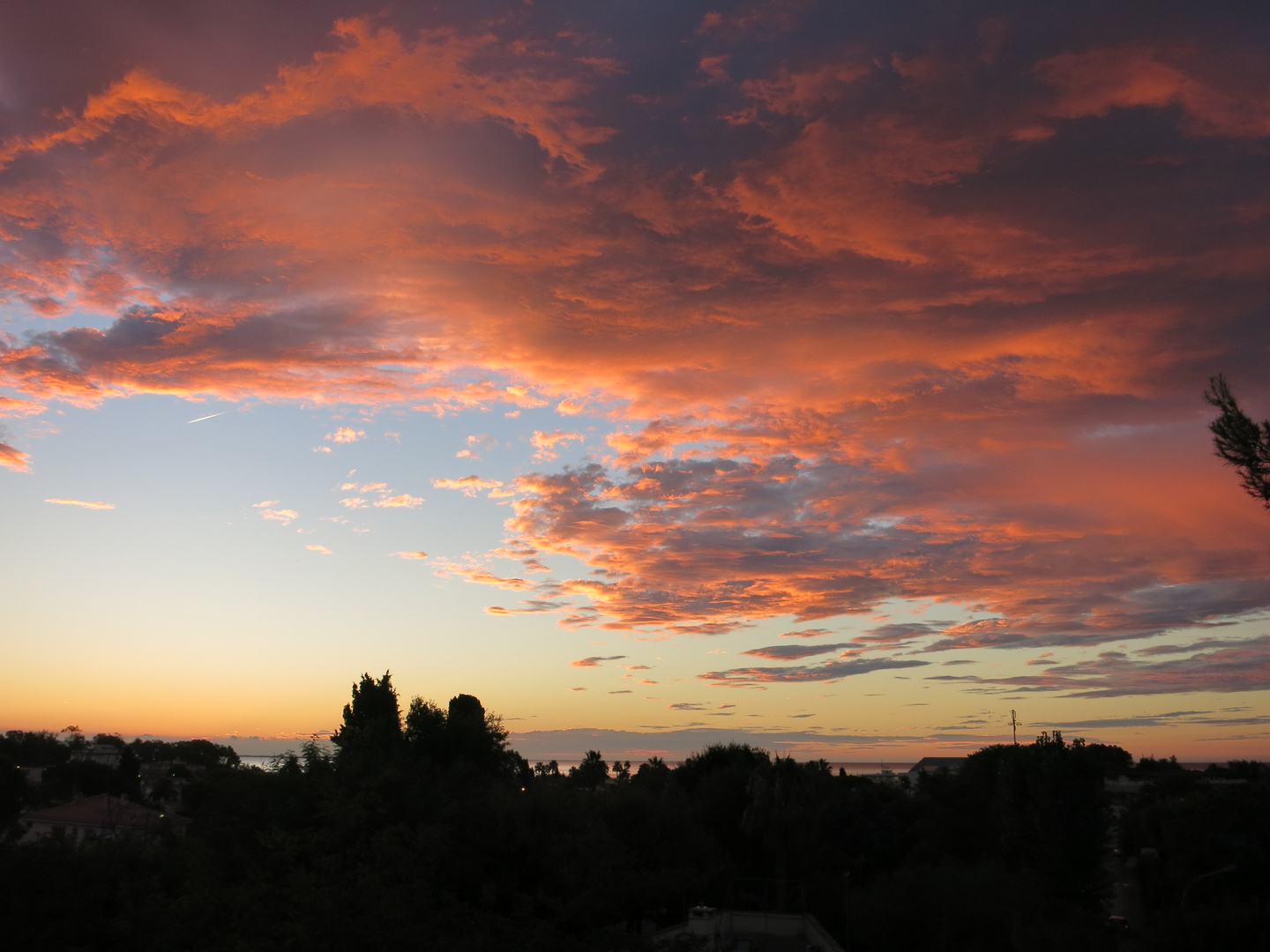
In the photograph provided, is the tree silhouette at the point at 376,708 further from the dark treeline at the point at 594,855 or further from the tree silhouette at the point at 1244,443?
the tree silhouette at the point at 1244,443

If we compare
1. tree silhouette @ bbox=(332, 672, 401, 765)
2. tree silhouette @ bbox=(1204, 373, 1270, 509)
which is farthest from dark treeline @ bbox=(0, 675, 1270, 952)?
tree silhouette @ bbox=(1204, 373, 1270, 509)

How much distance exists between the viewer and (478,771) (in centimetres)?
4916

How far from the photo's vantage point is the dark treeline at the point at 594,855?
53.2 ft

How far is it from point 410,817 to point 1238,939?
27.0 m

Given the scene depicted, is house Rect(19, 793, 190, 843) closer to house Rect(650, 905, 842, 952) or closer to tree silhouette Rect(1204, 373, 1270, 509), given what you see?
house Rect(650, 905, 842, 952)

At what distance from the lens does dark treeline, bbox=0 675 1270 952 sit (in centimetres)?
1622

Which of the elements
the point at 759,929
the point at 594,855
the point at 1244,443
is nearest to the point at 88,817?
the point at 759,929

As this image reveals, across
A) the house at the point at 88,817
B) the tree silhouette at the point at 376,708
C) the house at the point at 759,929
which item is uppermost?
the tree silhouette at the point at 376,708

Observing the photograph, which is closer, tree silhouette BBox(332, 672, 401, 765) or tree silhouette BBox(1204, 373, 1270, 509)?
tree silhouette BBox(1204, 373, 1270, 509)

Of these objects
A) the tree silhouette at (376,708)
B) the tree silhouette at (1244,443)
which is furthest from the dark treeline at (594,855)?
the tree silhouette at (1244,443)

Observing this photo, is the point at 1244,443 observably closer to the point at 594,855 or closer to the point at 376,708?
the point at 594,855

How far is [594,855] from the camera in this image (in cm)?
2373

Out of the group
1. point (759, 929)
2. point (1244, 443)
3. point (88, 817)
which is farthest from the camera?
point (88, 817)

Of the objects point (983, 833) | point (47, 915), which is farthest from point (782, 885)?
point (47, 915)
